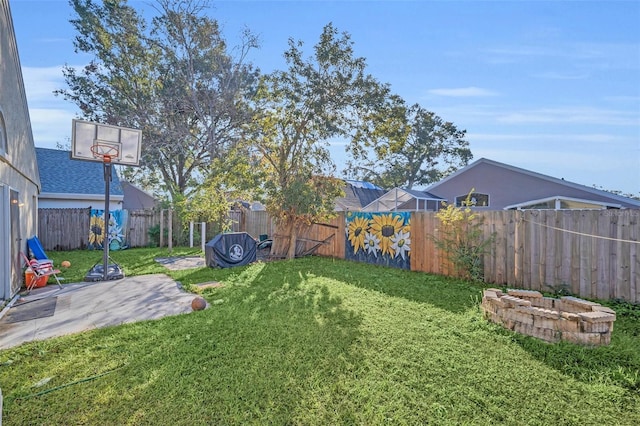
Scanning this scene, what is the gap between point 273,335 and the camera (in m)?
3.59

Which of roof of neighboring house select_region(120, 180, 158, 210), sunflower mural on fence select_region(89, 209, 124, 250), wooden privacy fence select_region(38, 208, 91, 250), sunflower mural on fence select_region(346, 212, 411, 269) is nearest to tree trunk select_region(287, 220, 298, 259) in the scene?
sunflower mural on fence select_region(346, 212, 411, 269)

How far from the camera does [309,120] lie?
9422mm

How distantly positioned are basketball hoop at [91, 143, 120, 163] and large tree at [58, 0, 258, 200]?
21.4 ft

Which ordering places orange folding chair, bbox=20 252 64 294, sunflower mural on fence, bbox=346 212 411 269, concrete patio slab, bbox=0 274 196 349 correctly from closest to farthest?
concrete patio slab, bbox=0 274 196 349, orange folding chair, bbox=20 252 64 294, sunflower mural on fence, bbox=346 212 411 269

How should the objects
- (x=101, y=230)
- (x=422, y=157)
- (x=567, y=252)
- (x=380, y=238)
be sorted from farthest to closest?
(x=422, y=157) → (x=101, y=230) → (x=380, y=238) → (x=567, y=252)

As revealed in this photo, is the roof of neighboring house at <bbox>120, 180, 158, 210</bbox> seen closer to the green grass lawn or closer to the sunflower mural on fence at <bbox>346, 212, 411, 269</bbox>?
the sunflower mural on fence at <bbox>346, 212, 411, 269</bbox>

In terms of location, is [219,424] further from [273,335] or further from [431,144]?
[431,144]

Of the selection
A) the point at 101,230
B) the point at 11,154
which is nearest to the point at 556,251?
the point at 11,154

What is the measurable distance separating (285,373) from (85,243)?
1301cm

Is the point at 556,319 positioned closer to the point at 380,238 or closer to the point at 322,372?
the point at 322,372

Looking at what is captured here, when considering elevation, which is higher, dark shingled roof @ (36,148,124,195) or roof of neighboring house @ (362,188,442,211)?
dark shingled roof @ (36,148,124,195)

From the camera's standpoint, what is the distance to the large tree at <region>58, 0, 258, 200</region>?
1424 cm

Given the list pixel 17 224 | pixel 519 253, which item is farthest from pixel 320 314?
pixel 17 224

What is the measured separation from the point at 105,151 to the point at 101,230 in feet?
20.0
